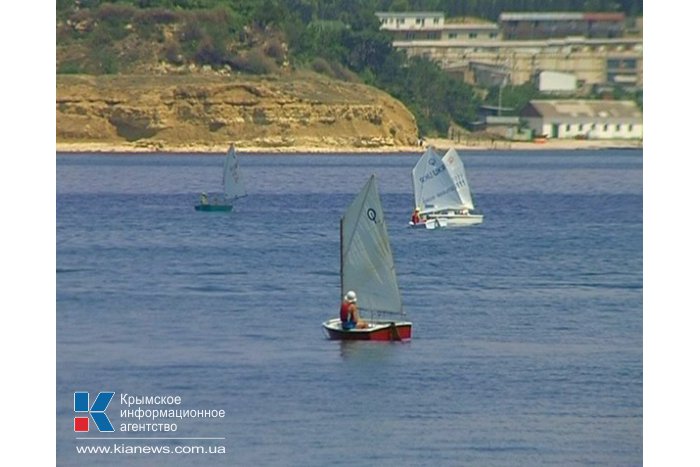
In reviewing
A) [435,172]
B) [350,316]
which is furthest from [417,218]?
[350,316]

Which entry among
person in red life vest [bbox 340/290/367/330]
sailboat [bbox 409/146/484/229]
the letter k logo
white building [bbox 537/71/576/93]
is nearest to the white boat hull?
sailboat [bbox 409/146/484/229]

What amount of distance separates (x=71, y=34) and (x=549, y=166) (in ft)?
121

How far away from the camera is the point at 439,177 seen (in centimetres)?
6700

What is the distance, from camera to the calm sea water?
1138 inches

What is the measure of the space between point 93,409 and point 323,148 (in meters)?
108

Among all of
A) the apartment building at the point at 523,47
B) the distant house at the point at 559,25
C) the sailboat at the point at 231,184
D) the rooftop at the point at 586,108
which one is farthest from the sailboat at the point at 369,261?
the rooftop at the point at 586,108

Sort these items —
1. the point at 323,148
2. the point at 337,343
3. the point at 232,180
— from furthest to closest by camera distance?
the point at 323,148 → the point at 232,180 → the point at 337,343

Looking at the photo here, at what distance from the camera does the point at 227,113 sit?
134875mm

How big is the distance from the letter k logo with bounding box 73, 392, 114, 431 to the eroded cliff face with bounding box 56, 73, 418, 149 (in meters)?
102

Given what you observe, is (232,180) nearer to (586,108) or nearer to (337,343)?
(337,343)

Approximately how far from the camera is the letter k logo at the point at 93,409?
89.5ft

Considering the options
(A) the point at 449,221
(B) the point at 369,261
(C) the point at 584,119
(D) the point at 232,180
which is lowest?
(B) the point at 369,261

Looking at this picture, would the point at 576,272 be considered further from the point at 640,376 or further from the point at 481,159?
the point at 481,159

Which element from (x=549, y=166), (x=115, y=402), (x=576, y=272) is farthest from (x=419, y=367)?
(x=549, y=166)
